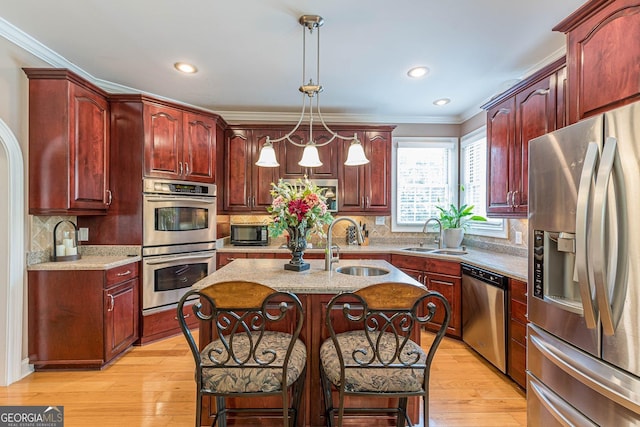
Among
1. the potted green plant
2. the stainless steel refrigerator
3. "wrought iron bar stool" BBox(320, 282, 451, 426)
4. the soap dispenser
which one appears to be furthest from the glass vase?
the potted green plant

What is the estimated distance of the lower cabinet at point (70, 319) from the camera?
2.58m

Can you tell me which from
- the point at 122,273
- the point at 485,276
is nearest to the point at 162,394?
the point at 122,273

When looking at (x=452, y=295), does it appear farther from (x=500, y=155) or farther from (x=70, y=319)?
(x=70, y=319)

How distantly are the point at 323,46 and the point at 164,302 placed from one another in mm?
3068

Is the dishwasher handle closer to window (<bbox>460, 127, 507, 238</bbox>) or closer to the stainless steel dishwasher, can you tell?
the stainless steel dishwasher

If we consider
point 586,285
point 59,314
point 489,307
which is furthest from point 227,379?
point 489,307

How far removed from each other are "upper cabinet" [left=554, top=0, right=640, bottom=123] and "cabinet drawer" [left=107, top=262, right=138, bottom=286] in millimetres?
3638

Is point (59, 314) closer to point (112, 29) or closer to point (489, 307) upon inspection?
point (112, 29)

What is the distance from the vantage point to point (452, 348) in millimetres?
3137

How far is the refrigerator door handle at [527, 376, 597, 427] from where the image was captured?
1334 millimetres

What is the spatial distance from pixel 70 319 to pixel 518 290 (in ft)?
12.4

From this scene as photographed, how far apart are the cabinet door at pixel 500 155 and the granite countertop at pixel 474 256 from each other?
49 centimetres

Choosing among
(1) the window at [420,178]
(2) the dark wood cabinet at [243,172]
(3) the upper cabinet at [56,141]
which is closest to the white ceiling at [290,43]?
(3) the upper cabinet at [56,141]

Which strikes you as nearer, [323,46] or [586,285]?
[586,285]
